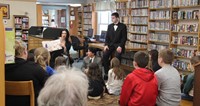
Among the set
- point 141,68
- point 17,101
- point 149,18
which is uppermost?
point 149,18

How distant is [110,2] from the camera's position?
9.59 meters

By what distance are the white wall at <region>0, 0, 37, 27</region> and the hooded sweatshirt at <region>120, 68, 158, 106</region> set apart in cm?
747

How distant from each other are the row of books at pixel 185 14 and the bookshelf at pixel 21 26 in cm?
546

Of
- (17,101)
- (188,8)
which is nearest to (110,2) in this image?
(188,8)

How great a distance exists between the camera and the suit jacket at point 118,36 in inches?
215

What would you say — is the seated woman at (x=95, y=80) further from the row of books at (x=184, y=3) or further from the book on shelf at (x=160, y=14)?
the book on shelf at (x=160, y=14)

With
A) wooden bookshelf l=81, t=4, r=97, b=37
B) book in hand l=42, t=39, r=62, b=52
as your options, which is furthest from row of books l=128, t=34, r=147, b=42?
book in hand l=42, t=39, r=62, b=52

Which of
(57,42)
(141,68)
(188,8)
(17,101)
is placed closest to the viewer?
(17,101)

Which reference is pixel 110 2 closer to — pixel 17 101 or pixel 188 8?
pixel 188 8

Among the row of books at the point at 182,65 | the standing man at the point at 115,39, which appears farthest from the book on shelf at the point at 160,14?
the standing man at the point at 115,39

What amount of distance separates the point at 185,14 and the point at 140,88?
14.5ft

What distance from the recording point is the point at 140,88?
2.55 m

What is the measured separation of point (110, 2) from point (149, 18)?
2.38 metres

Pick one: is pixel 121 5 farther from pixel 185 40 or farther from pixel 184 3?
pixel 185 40
